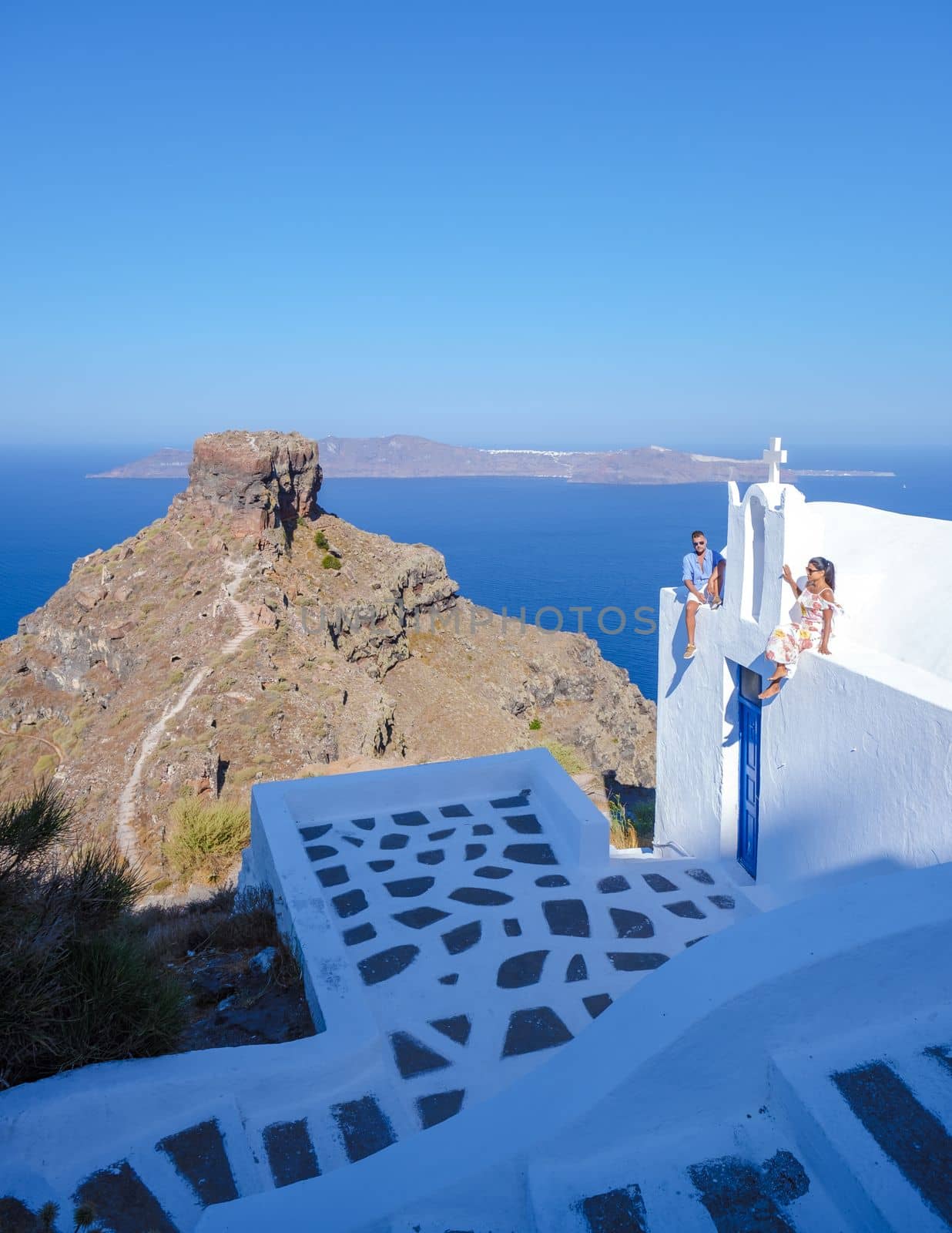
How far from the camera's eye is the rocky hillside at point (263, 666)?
18.5 meters

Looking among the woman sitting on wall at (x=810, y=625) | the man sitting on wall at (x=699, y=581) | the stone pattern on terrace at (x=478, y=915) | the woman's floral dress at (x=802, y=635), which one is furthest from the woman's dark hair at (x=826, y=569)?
the stone pattern on terrace at (x=478, y=915)

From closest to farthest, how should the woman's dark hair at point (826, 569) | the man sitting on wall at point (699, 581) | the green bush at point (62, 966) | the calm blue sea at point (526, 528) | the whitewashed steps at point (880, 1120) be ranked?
1. the whitewashed steps at point (880, 1120)
2. the green bush at point (62, 966)
3. the woman's dark hair at point (826, 569)
4. the man sitting on wall at point (699, 581)
5. the calm blue sea at point (526, 528)

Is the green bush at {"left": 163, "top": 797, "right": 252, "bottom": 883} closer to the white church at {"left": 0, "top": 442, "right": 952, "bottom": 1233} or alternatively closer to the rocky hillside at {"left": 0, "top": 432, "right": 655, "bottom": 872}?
the white church at {"left": 0, "top": 442, "right": 952, "bottom": 1233}

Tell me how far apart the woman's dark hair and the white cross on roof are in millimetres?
1016

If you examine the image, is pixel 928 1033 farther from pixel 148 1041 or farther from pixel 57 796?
pixel 57 796

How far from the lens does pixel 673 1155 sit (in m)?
2.21

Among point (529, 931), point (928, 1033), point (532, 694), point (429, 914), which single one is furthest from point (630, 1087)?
point (532, 694)

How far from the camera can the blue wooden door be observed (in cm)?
622

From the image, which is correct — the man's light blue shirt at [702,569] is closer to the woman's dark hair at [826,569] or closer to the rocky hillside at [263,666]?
the woman's dark hair at [826,569]

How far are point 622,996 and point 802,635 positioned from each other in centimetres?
321

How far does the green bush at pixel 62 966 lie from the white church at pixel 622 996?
0.49ft

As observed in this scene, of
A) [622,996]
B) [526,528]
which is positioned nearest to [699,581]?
[622,996]

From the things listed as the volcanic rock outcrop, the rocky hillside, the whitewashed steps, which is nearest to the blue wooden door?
the whitewashed steps

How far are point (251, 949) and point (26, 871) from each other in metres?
1.86
